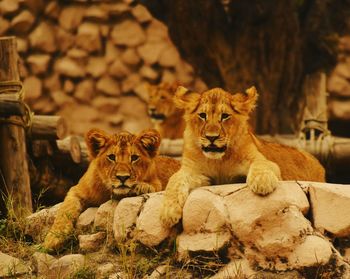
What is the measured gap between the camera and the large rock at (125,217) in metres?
4.89

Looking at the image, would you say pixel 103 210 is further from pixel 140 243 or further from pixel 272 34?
pixel 272 34

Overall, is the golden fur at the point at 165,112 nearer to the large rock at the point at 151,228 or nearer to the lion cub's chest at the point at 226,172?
the lion cub's chest at the point at 226,172

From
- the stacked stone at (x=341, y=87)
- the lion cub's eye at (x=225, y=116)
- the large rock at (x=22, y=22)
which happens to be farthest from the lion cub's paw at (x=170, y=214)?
the large rock at (x=22, y=22)

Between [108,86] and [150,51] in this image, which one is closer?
[150,51]

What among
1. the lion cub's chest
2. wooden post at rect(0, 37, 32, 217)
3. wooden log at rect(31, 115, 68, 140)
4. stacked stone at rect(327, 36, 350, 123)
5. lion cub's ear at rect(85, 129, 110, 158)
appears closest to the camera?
the lion cub's chest

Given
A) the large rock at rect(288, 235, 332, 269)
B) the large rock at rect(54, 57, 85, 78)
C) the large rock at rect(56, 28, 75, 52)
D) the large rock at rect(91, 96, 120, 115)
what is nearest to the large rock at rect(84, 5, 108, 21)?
the large rock at rect(56, 28, 75, 52)

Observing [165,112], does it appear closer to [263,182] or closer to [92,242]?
[92,242]

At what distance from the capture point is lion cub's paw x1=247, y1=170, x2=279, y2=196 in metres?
4.58

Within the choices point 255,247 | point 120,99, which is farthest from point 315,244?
point 120,99

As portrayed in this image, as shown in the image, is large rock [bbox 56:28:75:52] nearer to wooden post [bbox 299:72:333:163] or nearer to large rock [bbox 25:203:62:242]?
wooden post [bbox 299:72:333:163]

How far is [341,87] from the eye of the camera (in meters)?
11.2

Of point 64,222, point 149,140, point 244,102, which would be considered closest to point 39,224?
point 64,222

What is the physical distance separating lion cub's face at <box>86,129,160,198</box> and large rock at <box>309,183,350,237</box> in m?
1.19

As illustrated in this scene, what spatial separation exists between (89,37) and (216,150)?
7.36 meters
